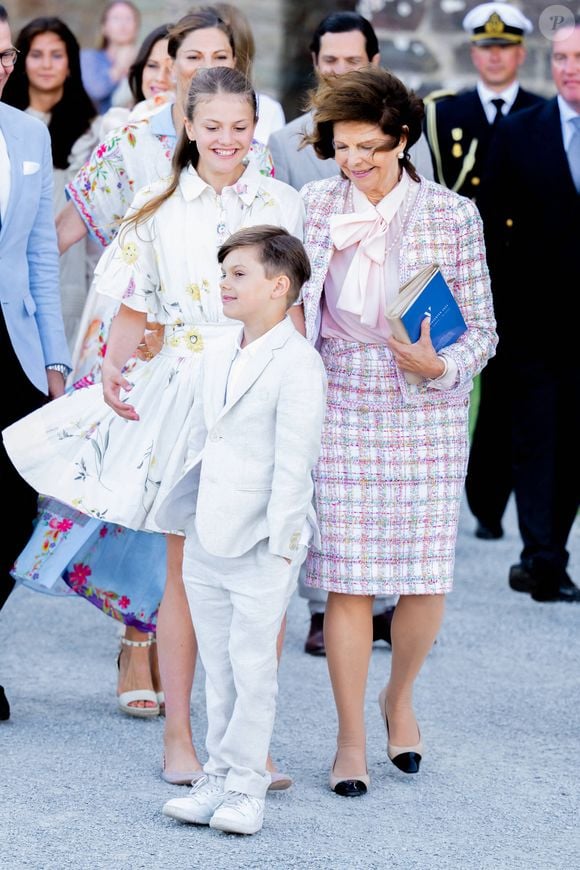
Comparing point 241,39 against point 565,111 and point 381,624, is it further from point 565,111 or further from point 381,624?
point 565,111

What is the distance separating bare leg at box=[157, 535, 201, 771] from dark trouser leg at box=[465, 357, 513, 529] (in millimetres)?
3774

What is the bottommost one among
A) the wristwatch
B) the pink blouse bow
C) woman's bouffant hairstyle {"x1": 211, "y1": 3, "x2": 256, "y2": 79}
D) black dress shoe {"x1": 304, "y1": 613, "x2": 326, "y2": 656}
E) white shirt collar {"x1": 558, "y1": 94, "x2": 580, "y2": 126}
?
black dress shoe {"x1": 304, "y1": 613, "x2": 326, "y2": 656}

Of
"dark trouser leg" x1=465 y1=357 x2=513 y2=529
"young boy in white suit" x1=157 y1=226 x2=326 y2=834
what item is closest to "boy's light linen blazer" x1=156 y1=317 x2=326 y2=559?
"young boy in white suit" x1=157 y1=226 x2=326 y2=834

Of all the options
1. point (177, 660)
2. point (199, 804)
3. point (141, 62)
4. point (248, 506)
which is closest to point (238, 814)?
point (199, 804)

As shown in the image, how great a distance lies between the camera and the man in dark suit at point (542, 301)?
23.4ft

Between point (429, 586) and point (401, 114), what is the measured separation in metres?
1.21

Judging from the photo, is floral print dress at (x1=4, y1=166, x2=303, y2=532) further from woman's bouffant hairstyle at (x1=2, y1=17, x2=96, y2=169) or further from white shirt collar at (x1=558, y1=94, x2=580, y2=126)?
white shirt collar at (x1=558, y1=94, x2=580, y2=126)

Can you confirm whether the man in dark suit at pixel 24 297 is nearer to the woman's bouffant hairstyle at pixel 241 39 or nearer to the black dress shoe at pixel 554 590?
the woman's bouffant hairstyle at pixel 241 39

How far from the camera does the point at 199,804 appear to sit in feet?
13.8

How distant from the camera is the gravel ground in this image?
4.09 meters

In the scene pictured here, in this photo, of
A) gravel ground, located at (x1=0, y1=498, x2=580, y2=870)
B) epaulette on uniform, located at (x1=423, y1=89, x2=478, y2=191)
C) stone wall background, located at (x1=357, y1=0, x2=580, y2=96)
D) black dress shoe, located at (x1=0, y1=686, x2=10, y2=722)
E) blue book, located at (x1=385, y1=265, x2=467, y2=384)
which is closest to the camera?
gravel ground, located at (x1=0, y1=498, x2=580, y2=870)

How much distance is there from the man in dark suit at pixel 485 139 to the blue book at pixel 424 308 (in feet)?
9.46

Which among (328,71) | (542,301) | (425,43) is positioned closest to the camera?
(328,71)

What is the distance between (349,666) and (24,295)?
138cm
